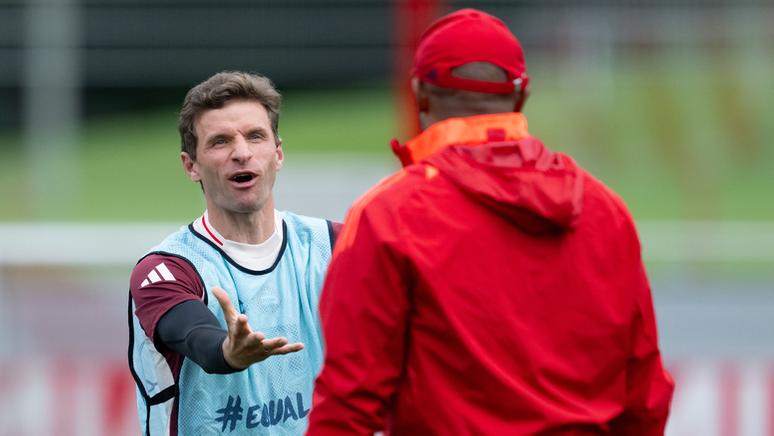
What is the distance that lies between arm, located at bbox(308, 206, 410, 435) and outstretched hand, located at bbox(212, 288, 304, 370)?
0.30 m

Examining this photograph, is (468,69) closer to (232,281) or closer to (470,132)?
(470,132)

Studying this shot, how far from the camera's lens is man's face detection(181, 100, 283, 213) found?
12.6 ft

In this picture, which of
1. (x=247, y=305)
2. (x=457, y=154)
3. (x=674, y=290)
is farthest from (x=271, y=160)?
(x=674, y=290)

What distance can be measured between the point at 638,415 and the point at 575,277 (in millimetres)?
401

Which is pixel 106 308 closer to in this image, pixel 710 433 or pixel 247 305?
pixel 710 433

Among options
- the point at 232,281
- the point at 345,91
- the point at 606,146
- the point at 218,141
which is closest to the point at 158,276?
the point at 232,281

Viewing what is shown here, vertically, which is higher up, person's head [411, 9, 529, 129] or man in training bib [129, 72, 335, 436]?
person's head [411, 9, 529, 129]

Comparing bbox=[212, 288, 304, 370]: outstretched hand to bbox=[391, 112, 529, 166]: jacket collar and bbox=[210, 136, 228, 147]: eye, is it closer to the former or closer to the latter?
bbox=[391, 112, 529, 166]: jacket collar

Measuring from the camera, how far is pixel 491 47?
3.00 m

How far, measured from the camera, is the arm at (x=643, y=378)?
3078 mm

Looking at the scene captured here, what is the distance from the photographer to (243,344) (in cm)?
320

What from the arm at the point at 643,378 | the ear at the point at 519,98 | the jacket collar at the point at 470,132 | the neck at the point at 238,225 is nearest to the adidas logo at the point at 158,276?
the neck at the point at 238,225

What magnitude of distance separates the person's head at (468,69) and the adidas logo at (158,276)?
0.96m

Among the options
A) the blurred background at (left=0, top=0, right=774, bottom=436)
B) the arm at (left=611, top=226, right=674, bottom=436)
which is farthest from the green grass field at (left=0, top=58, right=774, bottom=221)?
the arm at (left=611, top=226, right=674, bottom=436)
